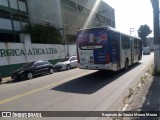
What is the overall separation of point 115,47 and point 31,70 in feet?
24.2

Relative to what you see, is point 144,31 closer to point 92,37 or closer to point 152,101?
point 92,37

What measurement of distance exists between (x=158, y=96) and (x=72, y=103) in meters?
2.99

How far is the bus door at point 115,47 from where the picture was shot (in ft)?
46.0

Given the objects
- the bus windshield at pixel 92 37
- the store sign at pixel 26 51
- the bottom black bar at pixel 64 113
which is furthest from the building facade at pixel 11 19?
the bottom black bar at pixel 64 113

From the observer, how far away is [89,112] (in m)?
6.70

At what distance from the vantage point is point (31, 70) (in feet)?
58.8

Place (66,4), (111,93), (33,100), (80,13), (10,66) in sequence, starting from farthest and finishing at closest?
(80,13), (66,4), (10,66), (111,93), (33,100)

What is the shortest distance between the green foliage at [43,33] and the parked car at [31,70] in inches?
482

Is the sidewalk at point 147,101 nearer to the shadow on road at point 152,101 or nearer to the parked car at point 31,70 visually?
the shadow on road at point 152,101

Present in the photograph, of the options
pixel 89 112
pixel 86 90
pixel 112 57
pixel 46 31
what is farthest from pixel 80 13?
pixel 89 112

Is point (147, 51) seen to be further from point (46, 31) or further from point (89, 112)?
point (89, 112)

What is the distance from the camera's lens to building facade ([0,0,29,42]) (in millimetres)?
28700

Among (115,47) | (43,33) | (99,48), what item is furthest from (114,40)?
(43,33)

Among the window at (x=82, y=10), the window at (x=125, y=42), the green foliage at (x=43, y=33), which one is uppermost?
the window at (x=82, y=10)
